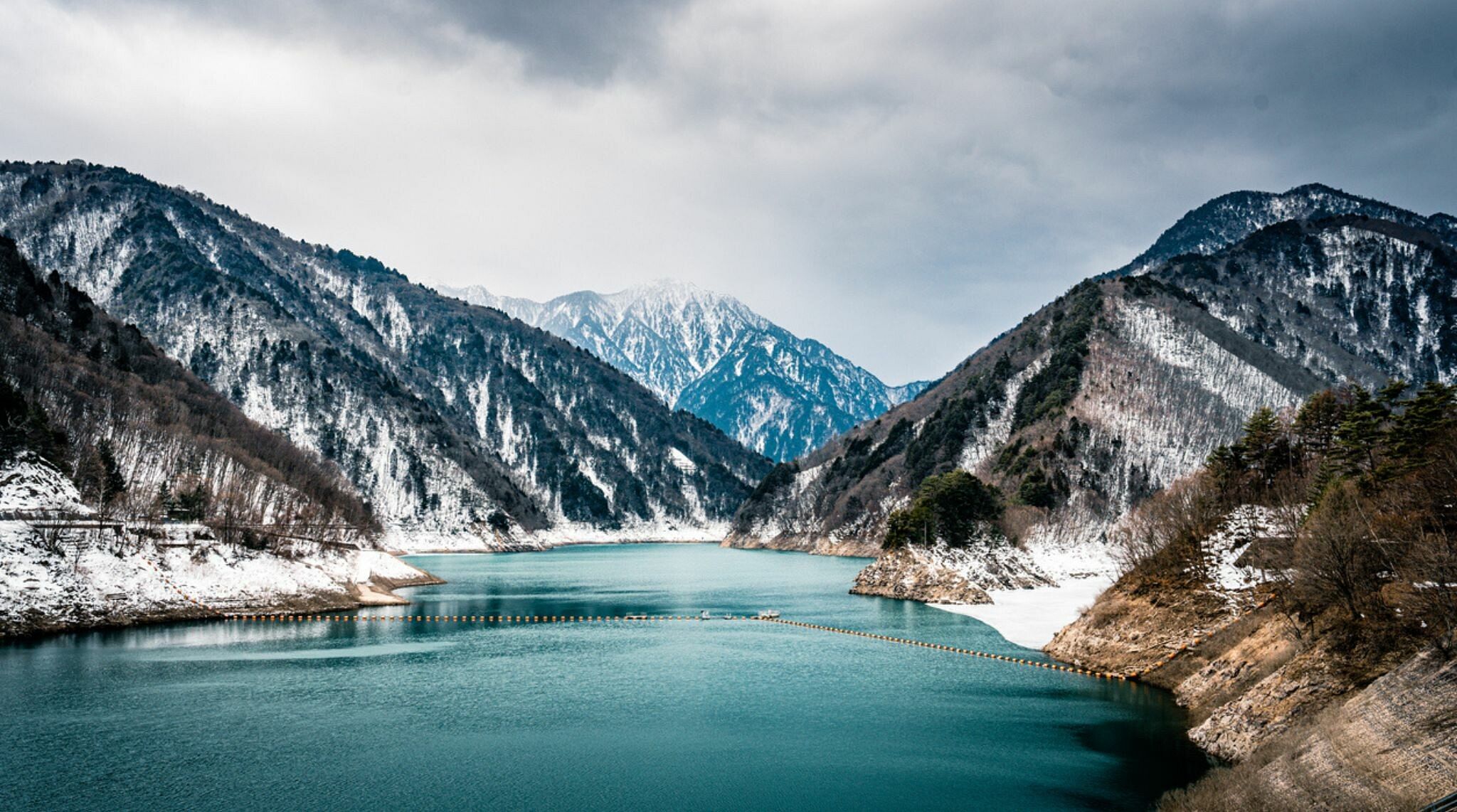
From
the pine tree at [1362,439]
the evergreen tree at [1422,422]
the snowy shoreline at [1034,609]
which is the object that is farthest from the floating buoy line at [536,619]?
the evergreen tree at [1422,422]

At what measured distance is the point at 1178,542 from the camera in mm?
53906

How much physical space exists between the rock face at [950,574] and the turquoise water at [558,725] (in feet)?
97.2

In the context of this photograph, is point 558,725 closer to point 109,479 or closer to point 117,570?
point 117,570

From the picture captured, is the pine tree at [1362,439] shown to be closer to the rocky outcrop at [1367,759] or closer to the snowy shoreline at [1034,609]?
the snowy shoreline at [1034,609]

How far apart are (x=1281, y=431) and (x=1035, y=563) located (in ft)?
177

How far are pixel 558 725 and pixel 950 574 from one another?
2707 inches

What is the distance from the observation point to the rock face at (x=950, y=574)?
98.0 meters

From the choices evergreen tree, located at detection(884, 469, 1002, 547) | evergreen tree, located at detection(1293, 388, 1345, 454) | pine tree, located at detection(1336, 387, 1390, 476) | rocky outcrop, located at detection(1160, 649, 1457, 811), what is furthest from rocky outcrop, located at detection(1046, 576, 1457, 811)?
evergreen tree, located at detection(884, 469, 1002, 547)

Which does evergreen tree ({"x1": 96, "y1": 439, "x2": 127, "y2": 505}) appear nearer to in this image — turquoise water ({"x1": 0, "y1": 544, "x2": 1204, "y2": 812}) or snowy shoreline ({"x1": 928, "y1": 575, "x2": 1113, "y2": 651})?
turquoise water ({"x1": 0, "y1": 544, "x2": 1204, "y2": 812})

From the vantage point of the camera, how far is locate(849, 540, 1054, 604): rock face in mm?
98000

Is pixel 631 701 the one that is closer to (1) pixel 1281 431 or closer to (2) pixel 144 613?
(2) pixel 144 613

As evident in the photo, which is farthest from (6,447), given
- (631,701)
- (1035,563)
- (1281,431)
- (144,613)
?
(1035,563)

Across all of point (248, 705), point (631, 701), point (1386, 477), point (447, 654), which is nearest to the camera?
point (1386, 477)

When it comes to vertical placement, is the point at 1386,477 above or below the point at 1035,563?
above
